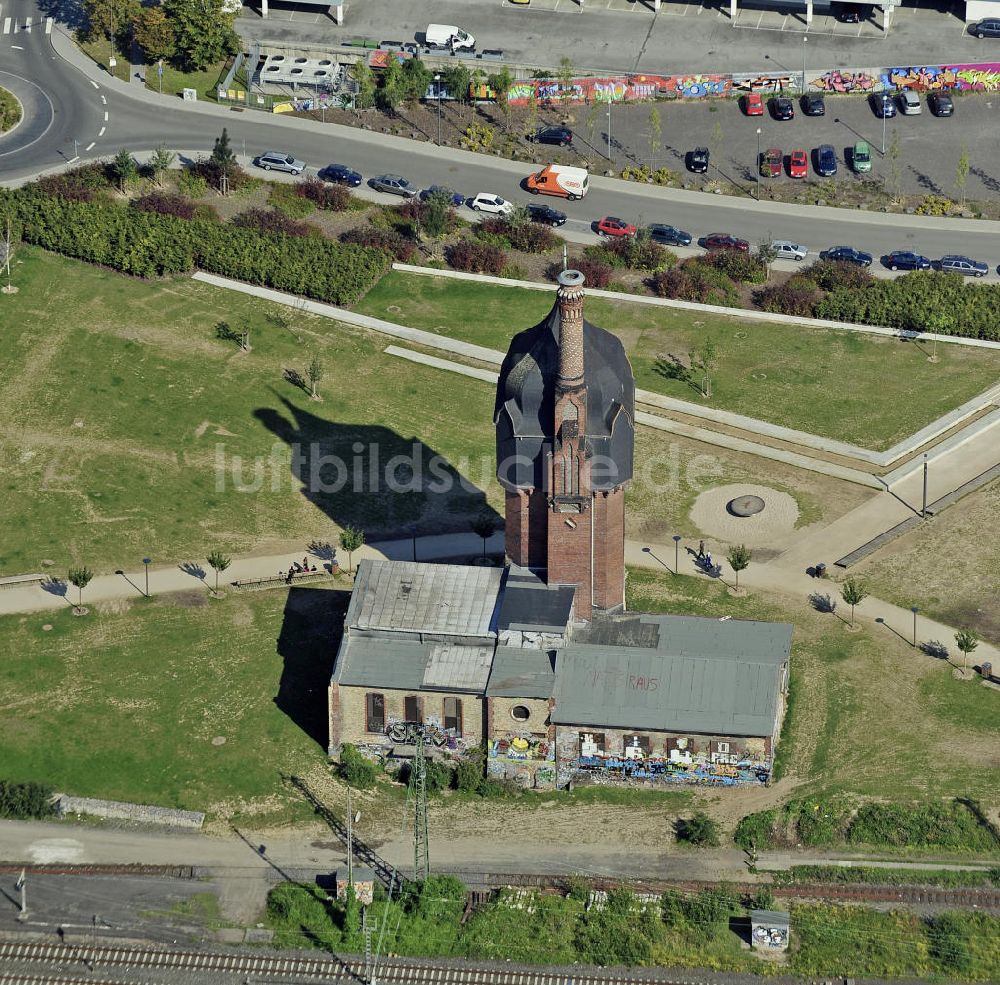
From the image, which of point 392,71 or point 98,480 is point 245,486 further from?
point 392,71

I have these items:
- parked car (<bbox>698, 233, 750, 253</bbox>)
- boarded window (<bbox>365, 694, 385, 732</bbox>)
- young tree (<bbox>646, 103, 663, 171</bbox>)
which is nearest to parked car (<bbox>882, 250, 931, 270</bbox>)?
parked car (<bbox>698, 233, 750, 253</bbox>)

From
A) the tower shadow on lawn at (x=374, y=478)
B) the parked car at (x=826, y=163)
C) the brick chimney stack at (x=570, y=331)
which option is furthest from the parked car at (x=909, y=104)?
the brick chimney stack at (x=570, y=331)

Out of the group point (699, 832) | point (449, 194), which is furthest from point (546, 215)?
point (699, 832)

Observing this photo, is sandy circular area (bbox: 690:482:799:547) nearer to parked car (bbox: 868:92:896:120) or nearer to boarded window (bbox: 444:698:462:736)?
boarded window (bbox: 444:698:462:736)

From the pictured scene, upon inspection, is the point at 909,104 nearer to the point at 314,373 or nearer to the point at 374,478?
the point at 314,373

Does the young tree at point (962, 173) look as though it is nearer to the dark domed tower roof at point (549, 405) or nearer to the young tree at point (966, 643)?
the young tree at point (966, 643)

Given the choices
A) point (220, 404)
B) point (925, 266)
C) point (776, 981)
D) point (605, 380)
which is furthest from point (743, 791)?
point (925, 266)
